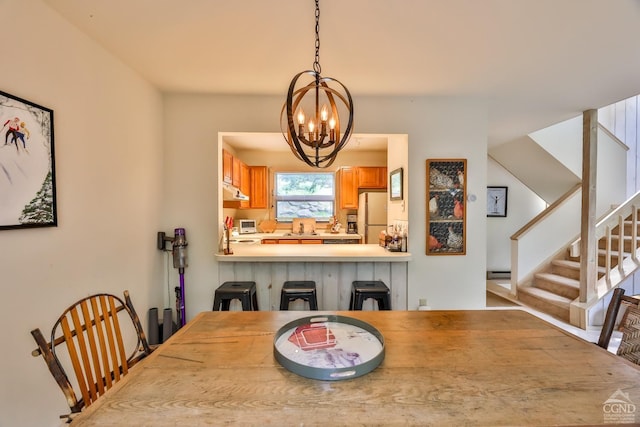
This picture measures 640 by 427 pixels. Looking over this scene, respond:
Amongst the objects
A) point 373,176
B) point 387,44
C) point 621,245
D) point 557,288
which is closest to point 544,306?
point 557,288

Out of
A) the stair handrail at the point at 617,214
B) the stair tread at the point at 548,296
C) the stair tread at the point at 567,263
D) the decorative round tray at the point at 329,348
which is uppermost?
the stair handrail at the point at 617,214

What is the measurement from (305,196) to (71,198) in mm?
3857

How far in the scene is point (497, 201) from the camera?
5.38 m

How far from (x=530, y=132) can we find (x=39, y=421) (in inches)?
213

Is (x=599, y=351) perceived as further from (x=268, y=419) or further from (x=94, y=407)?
(x=94, y=407)

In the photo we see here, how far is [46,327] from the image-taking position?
1.57 m

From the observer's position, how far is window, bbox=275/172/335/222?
17.7 ft

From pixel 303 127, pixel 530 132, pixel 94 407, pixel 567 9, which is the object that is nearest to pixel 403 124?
pixel 567 9

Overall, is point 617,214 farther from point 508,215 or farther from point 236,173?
point 236,173

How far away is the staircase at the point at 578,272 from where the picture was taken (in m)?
3.18

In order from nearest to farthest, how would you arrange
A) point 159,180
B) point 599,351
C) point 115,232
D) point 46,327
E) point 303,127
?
point 599,351 → point 303,127 → point 46,327 → point 115,232 → point 159,180

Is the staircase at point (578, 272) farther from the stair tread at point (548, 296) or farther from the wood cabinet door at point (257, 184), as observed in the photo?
the wood cabinet door at point (257, 184)

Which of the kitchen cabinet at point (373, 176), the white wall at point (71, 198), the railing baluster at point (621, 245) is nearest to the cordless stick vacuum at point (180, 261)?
the white wall at point (71, 198)

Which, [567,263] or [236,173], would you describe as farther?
[236,173]
